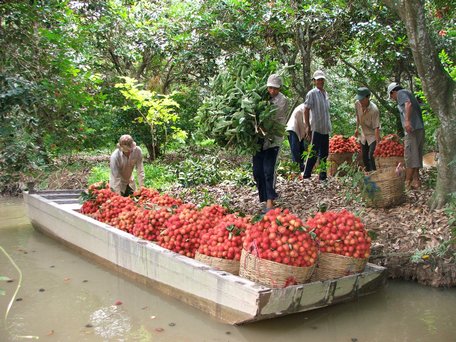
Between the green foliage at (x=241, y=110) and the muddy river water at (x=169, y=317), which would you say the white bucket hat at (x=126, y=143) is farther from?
the muddy river water at (x=169, y=317)

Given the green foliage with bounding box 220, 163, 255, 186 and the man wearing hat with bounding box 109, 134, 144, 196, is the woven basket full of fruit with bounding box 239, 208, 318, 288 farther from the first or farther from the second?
the green foliage with bounding box 220, 163, 255, 186

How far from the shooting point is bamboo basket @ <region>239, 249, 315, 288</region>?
4.22 meters

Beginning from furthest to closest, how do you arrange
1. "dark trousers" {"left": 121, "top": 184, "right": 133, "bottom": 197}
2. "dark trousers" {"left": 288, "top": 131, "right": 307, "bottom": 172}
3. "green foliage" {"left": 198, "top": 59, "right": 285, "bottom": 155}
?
"dark trousers" {"left": 288, "top": 131, "right": 307, "bottom": 172}
"dark trousers" {"left": 121, "top": 184, "right": 133, "bottom": 197}
"green foliage" {"left": 198, "top": 59, "right": 285, "bottom": 155}

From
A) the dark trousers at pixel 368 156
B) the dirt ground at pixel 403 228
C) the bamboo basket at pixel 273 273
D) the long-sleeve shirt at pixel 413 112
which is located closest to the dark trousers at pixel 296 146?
the dark trousers at pixel 368 156

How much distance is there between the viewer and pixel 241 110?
688 centimetres

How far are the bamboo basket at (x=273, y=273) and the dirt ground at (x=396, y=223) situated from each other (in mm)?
1552

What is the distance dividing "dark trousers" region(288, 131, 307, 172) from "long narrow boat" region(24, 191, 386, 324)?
440 centimetres

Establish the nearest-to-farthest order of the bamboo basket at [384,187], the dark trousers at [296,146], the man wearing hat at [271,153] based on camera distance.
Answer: the bamboo basket at [384,187]
the man wearing hat at [271,153]
the dark trousers at [296,146]

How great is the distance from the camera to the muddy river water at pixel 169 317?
4.33 meters

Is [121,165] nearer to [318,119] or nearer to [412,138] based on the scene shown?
[318,119]

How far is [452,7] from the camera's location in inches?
279

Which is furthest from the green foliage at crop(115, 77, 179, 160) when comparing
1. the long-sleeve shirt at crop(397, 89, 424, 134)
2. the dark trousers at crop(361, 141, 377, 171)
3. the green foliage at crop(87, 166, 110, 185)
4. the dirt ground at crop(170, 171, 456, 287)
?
the long-sleeve shirt at crop(397, 89, 424, 134)

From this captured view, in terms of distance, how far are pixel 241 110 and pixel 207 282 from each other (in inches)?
118

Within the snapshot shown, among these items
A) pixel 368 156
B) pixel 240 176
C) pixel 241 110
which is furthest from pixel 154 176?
pixel 241 110
